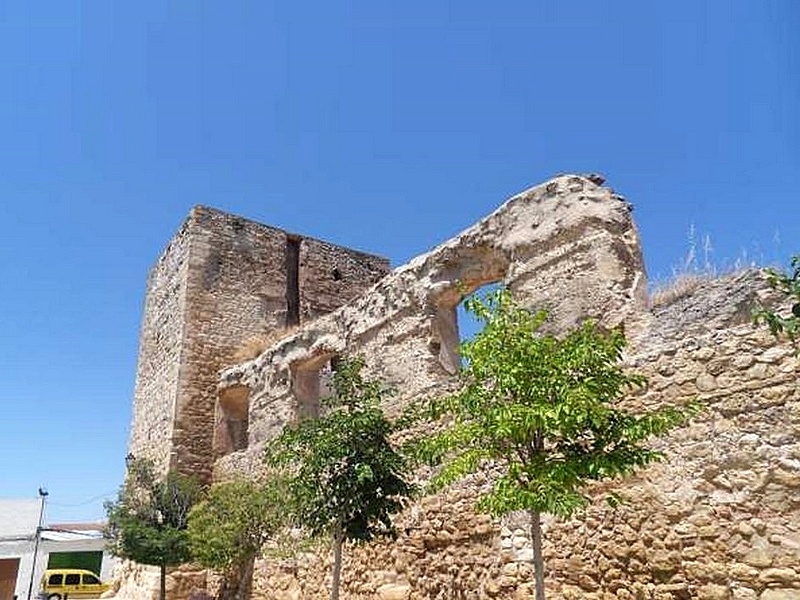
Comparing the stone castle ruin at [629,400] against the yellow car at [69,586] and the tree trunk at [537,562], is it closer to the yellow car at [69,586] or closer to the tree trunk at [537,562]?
the tree trunk at [537,562]

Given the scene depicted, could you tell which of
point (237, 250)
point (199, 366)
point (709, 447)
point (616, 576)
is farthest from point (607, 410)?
point (237, 250)

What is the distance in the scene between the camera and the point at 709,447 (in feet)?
18.5

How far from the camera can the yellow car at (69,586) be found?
2236 centimetres

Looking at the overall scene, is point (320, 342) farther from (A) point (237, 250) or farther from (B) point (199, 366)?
(A) point (237, 250)

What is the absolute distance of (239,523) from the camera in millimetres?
8867

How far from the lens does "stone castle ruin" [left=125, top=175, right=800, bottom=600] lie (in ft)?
17.6

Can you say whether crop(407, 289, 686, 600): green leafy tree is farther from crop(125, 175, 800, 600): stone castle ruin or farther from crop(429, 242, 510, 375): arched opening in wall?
crop(429, 242, 510, 375): arched opening in wall

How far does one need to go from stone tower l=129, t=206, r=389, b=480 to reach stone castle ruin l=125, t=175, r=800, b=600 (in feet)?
0.24

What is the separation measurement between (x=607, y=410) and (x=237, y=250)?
12734 millimetres

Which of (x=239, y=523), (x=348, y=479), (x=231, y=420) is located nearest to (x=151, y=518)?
(x=239, y=523)

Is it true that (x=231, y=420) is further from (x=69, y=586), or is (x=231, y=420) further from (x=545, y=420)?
(x=69, y=586)

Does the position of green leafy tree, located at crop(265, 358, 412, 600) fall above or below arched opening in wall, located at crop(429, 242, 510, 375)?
below

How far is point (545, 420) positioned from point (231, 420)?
11356mm

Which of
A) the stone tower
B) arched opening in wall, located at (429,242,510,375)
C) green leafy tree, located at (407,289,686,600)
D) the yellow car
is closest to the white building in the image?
the yellow car
